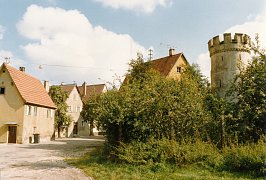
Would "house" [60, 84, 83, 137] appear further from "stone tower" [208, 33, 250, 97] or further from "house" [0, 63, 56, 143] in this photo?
"stone tower" [208, 33, 250, 97]

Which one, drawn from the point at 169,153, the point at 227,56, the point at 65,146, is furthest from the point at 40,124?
the point at 169,153

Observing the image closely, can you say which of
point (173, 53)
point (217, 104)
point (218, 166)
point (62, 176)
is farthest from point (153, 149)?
point (173, 53)

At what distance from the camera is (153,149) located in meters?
13.5

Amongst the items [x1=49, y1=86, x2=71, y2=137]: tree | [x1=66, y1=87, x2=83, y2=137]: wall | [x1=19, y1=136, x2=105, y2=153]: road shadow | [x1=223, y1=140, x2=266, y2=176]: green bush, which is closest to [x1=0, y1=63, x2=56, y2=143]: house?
[x1=19, y1=136, x2=105, y2=153]: road shadow

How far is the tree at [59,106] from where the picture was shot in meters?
45.5

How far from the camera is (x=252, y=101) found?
16.2 meters

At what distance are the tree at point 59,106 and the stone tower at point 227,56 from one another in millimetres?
24482

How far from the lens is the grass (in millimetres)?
10617

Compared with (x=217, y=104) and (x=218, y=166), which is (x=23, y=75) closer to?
(x=217, y=104)

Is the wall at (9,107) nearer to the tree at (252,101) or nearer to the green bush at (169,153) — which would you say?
the green bush at (169,153)

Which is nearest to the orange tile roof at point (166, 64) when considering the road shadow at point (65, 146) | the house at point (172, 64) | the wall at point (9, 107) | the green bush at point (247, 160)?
the house at point (172, 64)

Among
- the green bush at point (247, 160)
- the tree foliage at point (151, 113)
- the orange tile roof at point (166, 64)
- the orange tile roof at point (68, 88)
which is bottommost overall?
the green bush at point (247, 160)

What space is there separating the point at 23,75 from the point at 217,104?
27555 millimetres

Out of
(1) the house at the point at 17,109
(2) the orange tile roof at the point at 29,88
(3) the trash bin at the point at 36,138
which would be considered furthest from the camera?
(3) the trash bin at the point at 36,138
